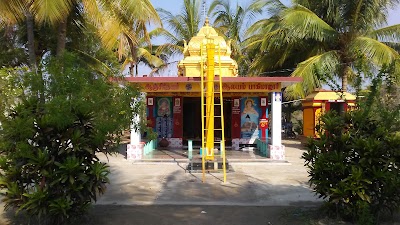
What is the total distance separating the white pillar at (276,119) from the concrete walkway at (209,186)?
1.07 meters

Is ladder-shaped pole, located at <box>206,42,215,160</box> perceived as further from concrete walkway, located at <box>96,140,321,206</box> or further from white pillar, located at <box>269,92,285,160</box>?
white pillar, located at <box>269,92,285,160</box>

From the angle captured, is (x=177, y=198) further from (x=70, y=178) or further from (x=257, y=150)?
(x=257, y=150)

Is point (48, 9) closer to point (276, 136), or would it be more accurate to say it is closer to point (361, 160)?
point (361, 160)

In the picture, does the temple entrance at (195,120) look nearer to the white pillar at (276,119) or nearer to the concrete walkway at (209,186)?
the white pillar at (276,119)

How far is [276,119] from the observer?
14.0 m

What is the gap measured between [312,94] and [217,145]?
8041 millimetres

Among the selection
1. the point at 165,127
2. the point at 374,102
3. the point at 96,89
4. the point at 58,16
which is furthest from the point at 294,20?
the point at 96,89

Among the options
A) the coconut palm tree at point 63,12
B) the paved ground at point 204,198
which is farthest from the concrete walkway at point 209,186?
the coconut palm tree at point 63,12

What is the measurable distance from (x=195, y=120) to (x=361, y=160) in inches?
506

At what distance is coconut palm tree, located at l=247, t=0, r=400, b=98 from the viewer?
16469mm

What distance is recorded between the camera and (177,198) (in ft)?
Result: 26.2

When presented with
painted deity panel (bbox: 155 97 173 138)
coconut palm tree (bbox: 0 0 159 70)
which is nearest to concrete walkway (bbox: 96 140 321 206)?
coconut palm tree (bbox: 0 0 159 70)

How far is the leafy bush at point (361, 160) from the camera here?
572 cm

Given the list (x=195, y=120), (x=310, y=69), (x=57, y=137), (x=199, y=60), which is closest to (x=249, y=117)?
(x=195, y=120)
